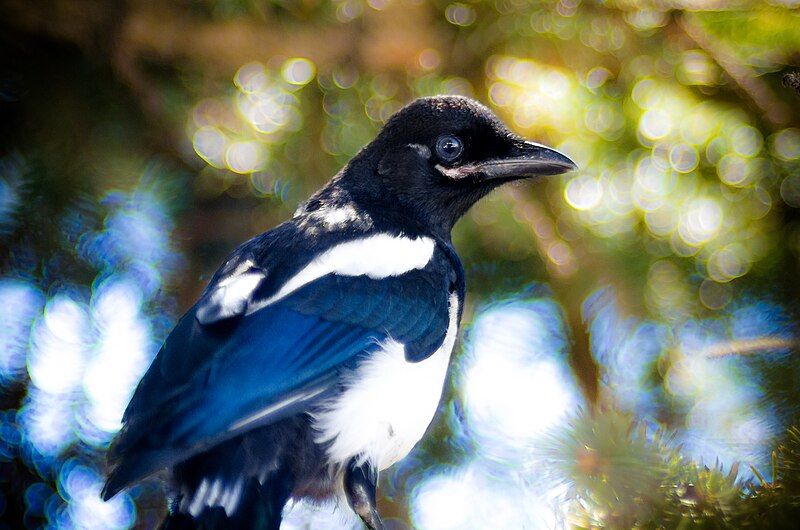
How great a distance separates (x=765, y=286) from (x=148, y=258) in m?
1.47

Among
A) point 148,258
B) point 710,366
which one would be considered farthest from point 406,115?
point 710,366

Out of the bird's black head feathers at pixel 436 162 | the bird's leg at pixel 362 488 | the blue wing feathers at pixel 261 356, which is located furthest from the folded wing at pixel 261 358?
the bird's black head feathers at pixel 436 162

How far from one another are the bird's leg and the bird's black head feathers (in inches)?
21.7

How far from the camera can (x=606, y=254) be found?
184cm

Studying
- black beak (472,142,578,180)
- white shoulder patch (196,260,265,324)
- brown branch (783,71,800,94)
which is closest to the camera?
brown branch (783,71,800,94)

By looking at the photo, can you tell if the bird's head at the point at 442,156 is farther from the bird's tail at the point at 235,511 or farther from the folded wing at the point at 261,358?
the bird's tail at the point at 235,511

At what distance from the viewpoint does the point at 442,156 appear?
5.65ft

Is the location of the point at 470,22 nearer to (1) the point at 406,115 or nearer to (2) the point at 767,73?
(1) the point at 406,115

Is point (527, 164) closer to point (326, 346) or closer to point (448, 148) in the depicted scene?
point (448, 148)

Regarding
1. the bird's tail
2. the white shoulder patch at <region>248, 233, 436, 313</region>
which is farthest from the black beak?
the bird's tail

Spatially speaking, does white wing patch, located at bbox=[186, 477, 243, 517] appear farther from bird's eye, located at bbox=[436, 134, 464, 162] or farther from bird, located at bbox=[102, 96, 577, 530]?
bird's eye, located at bbox=[436, 134, 464, 162]

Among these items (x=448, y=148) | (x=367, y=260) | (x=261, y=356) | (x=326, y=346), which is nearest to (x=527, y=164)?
(x=448, y=148)

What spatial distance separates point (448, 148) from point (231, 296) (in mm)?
660

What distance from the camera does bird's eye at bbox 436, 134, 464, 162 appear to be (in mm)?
1703
